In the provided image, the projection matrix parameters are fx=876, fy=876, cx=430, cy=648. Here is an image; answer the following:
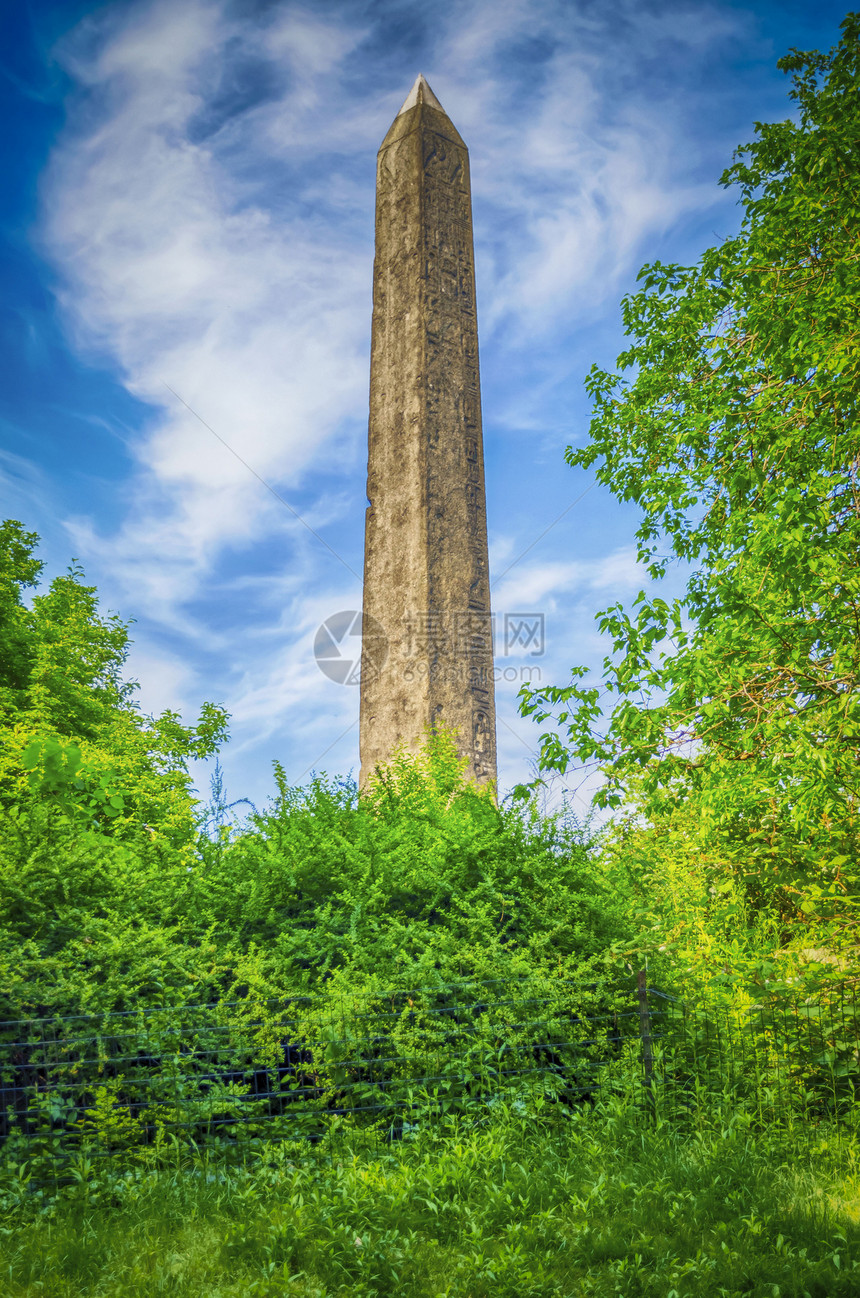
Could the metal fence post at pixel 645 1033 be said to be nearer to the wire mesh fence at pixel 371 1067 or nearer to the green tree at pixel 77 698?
the wire mesh fence at pixel 371 1067

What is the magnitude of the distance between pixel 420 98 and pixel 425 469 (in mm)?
4420

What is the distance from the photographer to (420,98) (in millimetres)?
9594

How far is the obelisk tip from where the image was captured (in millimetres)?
9586

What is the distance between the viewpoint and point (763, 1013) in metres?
5.44

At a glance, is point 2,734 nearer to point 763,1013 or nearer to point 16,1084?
point 16,1084

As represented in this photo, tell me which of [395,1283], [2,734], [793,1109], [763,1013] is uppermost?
[2,734]

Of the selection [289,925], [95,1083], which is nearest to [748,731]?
[289,925]

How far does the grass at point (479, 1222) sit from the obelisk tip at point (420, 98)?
9.84 m

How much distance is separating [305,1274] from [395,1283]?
0.36 meters

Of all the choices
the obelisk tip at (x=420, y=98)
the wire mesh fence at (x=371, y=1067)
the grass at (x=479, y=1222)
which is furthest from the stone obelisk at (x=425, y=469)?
the grass at (x=479, y=1222)

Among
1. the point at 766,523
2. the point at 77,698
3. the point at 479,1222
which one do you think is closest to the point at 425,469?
the point at 766,523

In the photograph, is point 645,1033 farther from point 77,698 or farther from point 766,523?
point 77,698

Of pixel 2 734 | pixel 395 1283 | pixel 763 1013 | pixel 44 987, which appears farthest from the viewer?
pixel 2 734

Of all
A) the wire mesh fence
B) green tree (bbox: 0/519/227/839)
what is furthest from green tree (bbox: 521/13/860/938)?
green tree (bbox: 0/519/227/839)
